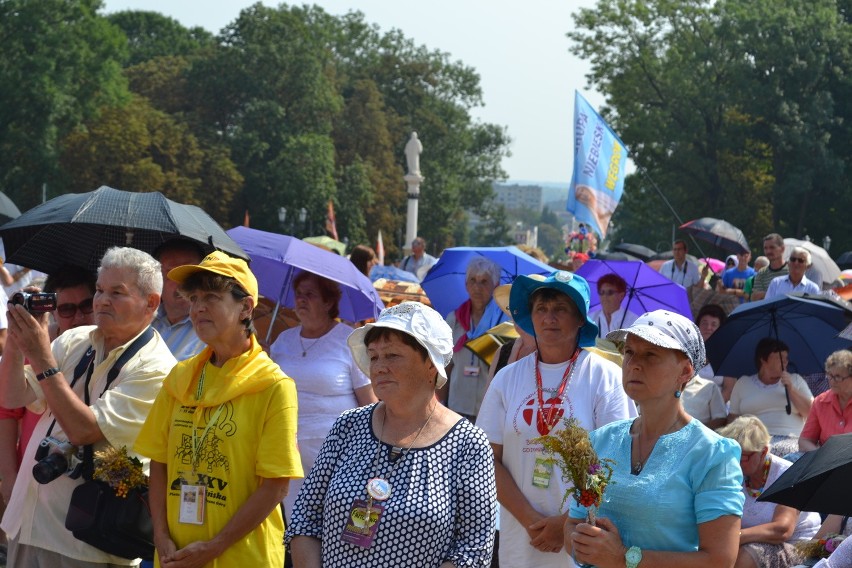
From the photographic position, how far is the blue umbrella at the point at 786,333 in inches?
350

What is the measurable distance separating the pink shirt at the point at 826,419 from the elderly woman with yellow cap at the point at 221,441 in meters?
4.65

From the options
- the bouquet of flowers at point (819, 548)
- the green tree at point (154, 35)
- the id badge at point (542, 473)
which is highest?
the green tree at point (154, 35)

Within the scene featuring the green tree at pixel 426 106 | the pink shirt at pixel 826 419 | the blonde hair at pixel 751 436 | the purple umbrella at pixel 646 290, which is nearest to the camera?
the blonde hair at pixel 751 436

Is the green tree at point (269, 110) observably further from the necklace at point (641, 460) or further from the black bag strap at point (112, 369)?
the necklace at point (641, 460)

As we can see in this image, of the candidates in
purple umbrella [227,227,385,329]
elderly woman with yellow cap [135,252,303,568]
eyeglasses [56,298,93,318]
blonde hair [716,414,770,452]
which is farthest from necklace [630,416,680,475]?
purple umbrella [227,227,385,329]

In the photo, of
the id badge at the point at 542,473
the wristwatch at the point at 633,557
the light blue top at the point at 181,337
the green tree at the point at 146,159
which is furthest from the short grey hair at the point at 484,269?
the green tree at the point at 146,159

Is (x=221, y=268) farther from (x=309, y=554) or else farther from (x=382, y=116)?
(x=382, y=116)

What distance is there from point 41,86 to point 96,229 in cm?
4648

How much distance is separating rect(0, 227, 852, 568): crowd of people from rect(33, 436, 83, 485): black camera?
0.04 feet

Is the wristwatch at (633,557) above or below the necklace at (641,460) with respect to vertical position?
below

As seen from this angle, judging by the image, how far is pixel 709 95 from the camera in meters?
46.9

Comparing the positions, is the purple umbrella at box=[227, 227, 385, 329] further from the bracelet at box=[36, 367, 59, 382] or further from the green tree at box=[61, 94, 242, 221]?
the green tree at box=[61, 94, 242, 221]

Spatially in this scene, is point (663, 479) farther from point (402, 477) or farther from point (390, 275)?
point (390, 275)

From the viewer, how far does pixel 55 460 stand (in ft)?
14.5
